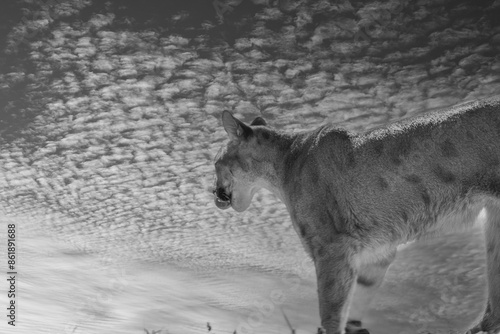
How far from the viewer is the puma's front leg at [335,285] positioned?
31.8ft

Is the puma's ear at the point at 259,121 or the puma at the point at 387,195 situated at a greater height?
the puma at the point at 387,195

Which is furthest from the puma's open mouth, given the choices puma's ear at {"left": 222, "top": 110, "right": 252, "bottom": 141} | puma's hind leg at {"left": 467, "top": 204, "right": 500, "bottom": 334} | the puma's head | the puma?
puma's hind leg at {"left": 467, "top": 204, "right": 500, "bottom": 334}

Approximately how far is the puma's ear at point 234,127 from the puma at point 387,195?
5.66 ft

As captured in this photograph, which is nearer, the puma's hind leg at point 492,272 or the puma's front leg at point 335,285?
the puma's hind leg at point 492,272

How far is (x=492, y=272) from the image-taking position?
9.89 meters

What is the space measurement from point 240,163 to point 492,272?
502cm

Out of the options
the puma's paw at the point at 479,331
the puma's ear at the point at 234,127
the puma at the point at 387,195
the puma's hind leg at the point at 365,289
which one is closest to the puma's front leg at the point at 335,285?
the puma at the point at 387,195

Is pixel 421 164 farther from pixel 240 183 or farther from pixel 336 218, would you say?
pixel 240 183

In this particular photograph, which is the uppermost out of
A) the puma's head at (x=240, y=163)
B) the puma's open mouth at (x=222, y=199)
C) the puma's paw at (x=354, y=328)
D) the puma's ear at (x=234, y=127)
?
the puma's ear at (x=234, y=127)

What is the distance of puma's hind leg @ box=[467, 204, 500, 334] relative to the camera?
9.35 m

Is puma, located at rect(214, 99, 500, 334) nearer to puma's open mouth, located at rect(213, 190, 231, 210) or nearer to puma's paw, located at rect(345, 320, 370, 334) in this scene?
puma's paw, located at rect(345, 320, 370, 334)

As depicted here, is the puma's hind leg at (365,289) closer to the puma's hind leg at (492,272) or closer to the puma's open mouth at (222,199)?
the puma's hind leg at (492,272)

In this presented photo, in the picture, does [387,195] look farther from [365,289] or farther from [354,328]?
[354,328]

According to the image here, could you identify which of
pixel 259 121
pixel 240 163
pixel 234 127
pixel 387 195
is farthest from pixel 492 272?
pixel 259 121
